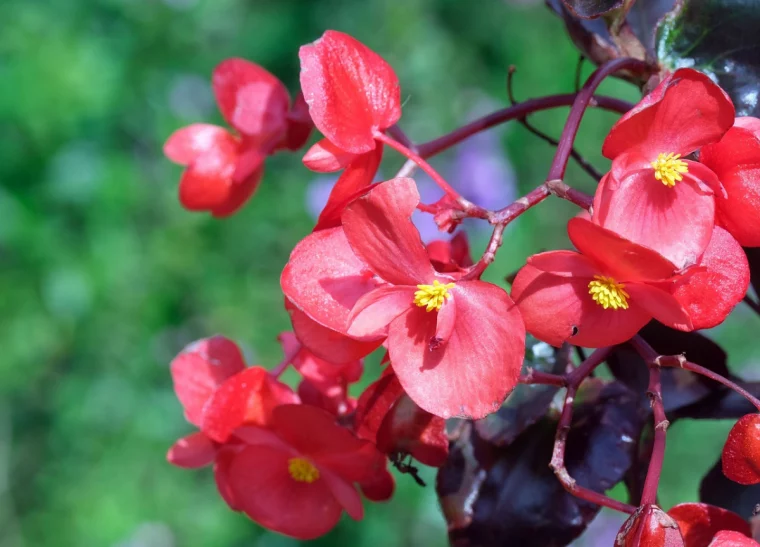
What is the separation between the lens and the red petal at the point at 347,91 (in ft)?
1.54

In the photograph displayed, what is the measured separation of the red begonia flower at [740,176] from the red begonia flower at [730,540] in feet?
0.48

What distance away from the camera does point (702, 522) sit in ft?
1.55

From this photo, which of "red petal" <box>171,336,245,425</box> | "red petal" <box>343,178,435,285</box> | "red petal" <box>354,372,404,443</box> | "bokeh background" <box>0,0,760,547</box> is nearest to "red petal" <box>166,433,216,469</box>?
"red petal" <box>171,336,245,425</box>

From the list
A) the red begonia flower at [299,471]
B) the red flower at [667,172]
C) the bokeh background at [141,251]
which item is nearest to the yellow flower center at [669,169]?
the red flower at [667,172]

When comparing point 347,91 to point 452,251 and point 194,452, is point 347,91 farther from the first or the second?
point 194,452

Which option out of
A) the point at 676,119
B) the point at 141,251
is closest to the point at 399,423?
the point at 676,119

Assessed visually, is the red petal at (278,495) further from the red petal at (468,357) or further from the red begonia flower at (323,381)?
the red petal at (468,357)

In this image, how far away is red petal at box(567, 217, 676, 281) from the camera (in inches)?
15.2

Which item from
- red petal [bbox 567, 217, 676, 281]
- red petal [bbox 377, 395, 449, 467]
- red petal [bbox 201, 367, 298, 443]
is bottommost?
red petal [bbox 201, 367, 298, 443]

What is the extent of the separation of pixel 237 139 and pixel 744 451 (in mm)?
426

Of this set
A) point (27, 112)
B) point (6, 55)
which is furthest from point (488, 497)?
point (6, 55)

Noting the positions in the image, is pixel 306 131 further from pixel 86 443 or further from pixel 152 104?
pixel 152 104

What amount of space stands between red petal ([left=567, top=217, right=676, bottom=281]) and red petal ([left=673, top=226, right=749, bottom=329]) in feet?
0.14

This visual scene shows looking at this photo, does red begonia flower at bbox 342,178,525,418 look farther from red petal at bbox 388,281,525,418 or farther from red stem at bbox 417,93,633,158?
red stem at bbox 417,93,633,158
